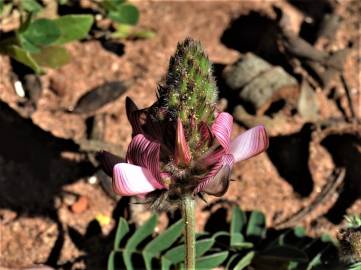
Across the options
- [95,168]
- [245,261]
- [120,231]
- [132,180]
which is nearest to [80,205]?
[95,168]

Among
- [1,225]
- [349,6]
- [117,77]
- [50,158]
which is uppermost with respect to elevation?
[349,6]

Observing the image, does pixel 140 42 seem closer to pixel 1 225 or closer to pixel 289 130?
pixel 289 130

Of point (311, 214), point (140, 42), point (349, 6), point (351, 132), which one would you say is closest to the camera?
point (311, 214)

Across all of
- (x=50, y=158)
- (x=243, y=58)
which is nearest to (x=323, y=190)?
(x=243, y=58)

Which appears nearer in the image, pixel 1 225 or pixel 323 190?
pixel 1 225

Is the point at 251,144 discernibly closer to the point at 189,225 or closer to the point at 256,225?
the point at 189,225

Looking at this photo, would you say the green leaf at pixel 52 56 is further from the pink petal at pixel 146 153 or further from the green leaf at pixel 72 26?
the pink petal at pixel 146 153
